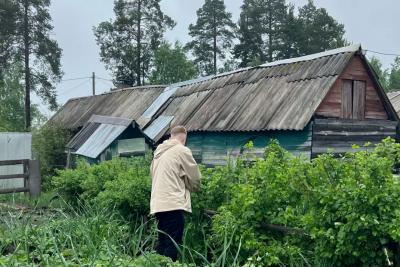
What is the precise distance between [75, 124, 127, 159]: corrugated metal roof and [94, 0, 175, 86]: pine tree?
1788cm

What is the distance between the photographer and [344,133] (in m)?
15.2

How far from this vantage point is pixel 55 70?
31453 millimetres

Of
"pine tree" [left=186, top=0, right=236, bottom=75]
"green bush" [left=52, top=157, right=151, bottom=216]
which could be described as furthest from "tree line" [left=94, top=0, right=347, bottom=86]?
"green bush" [left=52, top=157, right=151, bottom=216]

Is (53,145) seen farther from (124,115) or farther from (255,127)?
(255,127)

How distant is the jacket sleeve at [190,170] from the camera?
538 cm

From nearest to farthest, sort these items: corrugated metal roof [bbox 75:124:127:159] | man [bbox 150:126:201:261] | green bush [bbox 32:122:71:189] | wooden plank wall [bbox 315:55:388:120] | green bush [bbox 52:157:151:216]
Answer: man [bbox 150:126:201:261], green bush [bbox 52:157:151:216], wooden plank wall [bbox 315:55:388:120], corrugated metal roof [bbox 75:124:127:159], green bush [bbox 32:122:71:189]

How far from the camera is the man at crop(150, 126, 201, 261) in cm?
525

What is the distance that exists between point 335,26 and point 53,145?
28928 mm

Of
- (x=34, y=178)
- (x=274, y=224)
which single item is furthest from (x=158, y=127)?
(x=274, y=224)

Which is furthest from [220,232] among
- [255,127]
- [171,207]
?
[255,127]

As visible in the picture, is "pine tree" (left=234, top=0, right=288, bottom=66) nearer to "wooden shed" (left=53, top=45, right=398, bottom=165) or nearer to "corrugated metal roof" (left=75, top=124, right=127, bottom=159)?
"wooden shed" (left=53, top=45, right=398, bottom=165)

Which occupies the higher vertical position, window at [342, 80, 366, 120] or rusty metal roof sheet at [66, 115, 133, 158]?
window at [342, 80, 366, 120]

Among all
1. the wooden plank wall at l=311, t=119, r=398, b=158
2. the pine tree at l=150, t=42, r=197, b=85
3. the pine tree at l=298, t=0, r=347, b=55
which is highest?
the pine tree at l=298, t=0, r=347, b=55

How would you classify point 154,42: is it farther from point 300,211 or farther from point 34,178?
point 300,211
